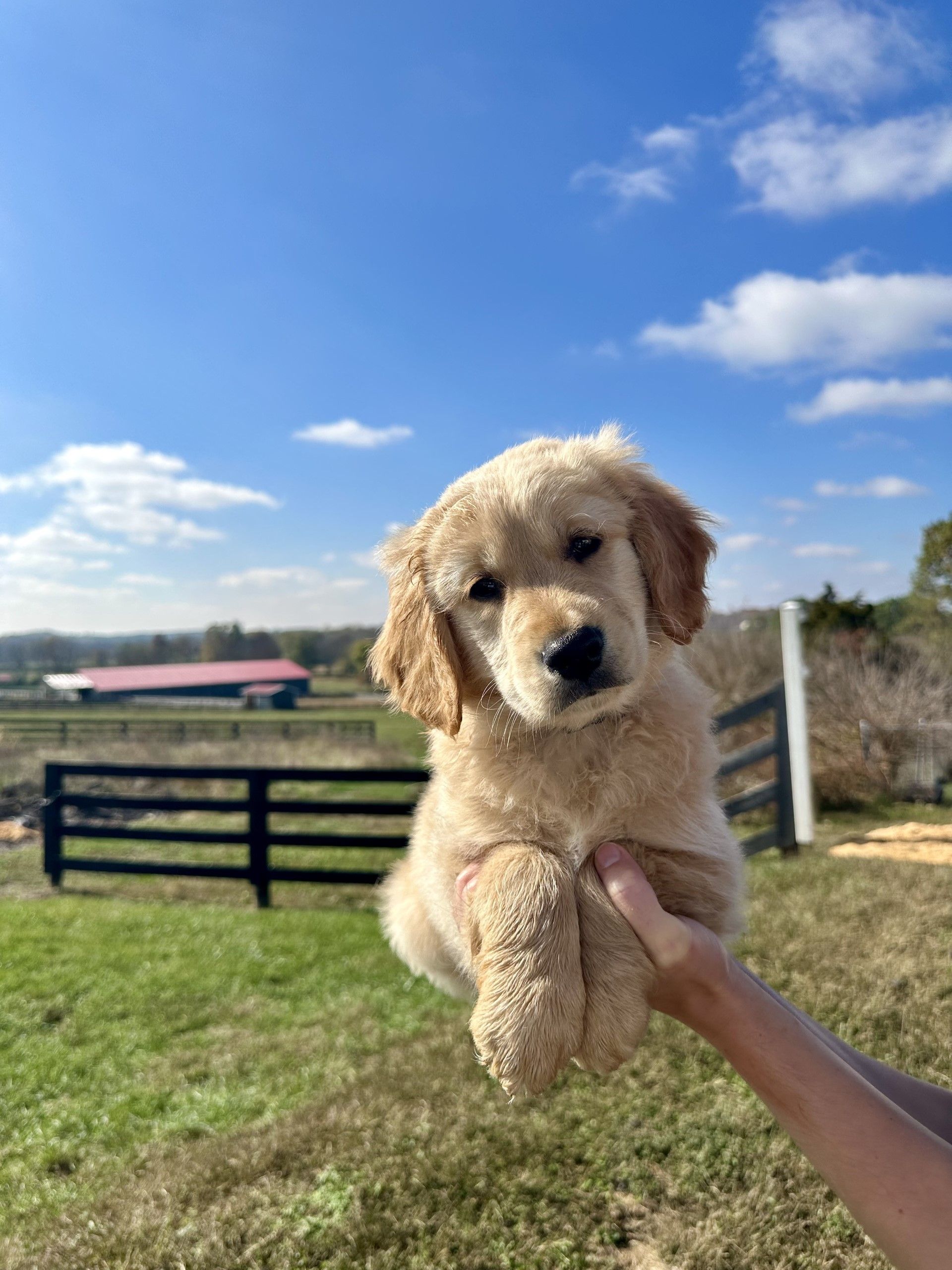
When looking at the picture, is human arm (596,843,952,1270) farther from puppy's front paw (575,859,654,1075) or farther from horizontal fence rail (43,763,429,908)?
horizontal fence rail (43,763,429,908)

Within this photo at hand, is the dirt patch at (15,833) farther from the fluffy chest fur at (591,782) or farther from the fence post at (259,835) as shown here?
the fluffy chest fur at (591,782)

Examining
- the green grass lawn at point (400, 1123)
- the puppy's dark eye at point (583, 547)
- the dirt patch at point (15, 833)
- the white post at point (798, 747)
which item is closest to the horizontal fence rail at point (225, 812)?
the dirt patch at point (15, 833)

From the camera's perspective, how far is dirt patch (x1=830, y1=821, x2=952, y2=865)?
16.6 ft

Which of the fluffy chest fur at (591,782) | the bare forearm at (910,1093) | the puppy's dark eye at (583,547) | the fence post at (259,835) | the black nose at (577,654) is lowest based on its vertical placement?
the fence post at (259,835)

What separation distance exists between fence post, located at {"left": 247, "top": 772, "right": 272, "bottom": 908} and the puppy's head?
5.41 metres

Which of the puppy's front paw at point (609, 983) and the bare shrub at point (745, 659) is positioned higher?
the bare shrub at point (745, 659)

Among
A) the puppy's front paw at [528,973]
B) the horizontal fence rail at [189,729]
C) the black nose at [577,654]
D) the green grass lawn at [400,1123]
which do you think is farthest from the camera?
the horizontal fence rail at [189,729]

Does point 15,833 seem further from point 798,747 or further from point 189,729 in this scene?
point 798,747

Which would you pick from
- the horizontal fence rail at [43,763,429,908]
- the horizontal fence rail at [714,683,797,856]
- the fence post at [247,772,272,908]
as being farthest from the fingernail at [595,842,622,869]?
the fence post at [247,772,272,908]

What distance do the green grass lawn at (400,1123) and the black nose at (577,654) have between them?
165 centimetres

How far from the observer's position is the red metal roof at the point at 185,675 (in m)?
8.30

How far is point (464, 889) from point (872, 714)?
9453 mm

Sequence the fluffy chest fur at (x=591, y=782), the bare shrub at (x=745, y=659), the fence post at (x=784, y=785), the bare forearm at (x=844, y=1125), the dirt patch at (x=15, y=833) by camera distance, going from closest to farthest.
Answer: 1. the bare forearm at (x=844, y=1125)
2. the fluffy chest fur at (x=591, y=782)
3. the dirt patch at (x=15, y=833)
4. the fence post at (x=784, y=785)
5. the bare shrub at (x=745, y=659)

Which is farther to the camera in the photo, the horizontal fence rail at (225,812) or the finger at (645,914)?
the horizontal fence rail at (225,812)
